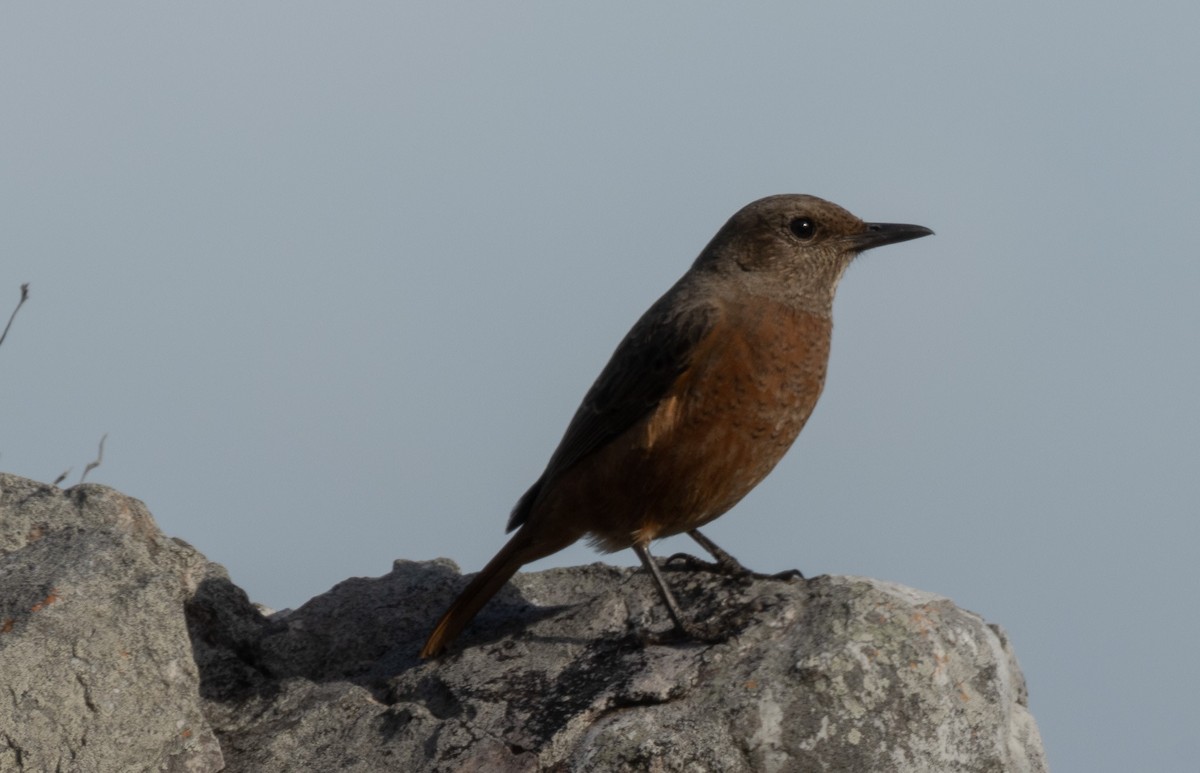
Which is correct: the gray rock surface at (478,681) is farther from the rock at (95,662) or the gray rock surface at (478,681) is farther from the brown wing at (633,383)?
the brown wing at (633,383)

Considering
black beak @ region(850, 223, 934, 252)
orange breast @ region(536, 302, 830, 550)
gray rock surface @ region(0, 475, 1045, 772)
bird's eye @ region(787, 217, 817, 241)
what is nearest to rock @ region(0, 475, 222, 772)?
gray rock surface @ region(0, 475, 1045, 772)

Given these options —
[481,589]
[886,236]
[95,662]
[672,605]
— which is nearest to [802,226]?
[886,236]

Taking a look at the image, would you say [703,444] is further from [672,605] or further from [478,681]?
[478,681]

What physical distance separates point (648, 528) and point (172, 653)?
6.74 feet

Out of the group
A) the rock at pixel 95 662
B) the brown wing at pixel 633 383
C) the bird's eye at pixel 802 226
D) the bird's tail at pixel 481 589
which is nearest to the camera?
the rock at pixel 95 662

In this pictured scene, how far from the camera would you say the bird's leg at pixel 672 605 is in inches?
192

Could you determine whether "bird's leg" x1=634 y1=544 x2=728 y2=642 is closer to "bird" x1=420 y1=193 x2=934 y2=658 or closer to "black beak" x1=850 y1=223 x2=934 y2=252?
"bird" x1=420 y1=193 x2=934 y2=658

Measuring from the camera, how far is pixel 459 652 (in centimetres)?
532

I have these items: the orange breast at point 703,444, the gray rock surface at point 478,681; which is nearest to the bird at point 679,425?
the orange breast at point 703,444

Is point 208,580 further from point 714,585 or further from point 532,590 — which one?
point 714,585

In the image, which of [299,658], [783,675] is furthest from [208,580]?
[783,675]

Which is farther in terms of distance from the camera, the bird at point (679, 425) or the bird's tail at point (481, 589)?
the bird at point (679, 425)

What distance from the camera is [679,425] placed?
5.85m

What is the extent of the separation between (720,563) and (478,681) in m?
1.62
